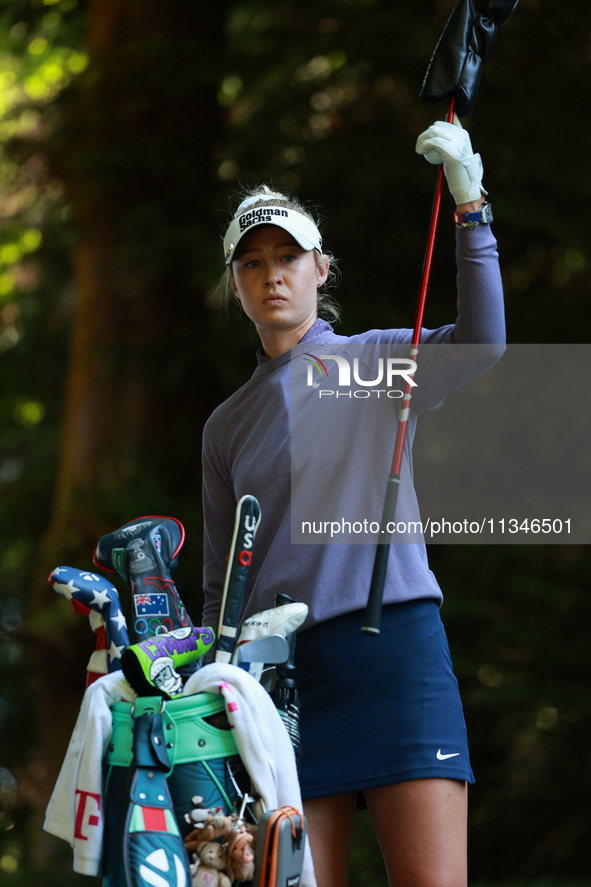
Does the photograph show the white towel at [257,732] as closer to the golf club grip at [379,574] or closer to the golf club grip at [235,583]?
the golf club grip at [235,583]

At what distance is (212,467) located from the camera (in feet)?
6.94

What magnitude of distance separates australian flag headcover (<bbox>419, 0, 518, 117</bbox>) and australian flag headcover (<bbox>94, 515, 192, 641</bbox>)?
2.99 ft

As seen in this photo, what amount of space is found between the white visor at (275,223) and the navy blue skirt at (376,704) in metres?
0.68

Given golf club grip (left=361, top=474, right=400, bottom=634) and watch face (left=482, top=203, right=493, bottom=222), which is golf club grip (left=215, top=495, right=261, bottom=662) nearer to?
golf club grip (left=361, top=474, right=400, bottom=634)

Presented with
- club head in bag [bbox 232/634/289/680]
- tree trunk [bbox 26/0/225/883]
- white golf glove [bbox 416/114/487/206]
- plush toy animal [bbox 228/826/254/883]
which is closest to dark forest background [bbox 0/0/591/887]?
tree trunk [bbox 26/0/225/883]

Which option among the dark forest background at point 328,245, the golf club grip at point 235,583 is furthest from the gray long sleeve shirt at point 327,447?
the dark forest background at point 328,245

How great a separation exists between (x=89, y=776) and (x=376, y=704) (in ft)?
1.71

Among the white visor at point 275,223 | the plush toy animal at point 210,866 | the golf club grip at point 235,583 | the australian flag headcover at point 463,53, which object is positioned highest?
the australian flag headcover at point 463,53

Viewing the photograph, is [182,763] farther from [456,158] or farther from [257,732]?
[456,158]

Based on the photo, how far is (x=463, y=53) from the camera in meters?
1.96

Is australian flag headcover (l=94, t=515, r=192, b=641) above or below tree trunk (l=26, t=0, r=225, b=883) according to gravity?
below

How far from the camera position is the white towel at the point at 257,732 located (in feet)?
5.03

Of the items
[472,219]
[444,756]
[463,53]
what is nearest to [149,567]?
[444,756]

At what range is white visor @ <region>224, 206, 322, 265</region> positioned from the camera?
6.28 ft
